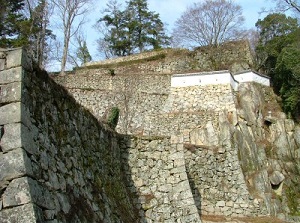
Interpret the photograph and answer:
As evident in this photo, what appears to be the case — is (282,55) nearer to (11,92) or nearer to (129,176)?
(129,176)

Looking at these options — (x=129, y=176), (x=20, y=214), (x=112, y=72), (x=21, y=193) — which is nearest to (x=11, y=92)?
(x=21, y=193)

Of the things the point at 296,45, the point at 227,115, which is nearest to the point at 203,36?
the point at 296,45

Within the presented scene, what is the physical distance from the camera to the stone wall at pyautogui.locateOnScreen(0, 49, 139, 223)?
3635 mm

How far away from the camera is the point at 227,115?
1938cm

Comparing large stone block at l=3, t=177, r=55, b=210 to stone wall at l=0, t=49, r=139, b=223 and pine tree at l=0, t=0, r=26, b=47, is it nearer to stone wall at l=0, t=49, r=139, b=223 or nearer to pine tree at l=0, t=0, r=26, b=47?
stone wall at l=0, t=49, r=139, b=223

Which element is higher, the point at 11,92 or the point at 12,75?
the point at 12,75

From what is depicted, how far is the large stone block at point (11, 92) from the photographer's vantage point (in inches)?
159

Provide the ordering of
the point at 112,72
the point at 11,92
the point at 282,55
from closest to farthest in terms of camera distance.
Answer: the point at 11,92, the point at 282,55, the point at 112,72

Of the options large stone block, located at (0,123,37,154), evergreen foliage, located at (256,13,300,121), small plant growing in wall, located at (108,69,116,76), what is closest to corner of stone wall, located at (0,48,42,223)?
large stone block, located at (0,123,37,154)

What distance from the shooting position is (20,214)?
348cm

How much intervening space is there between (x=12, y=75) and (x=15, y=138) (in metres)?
0.71

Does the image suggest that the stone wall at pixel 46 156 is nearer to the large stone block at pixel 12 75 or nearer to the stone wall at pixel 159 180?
the large stone block at pixel 12 75

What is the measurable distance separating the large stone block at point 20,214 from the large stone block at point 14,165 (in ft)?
0.94

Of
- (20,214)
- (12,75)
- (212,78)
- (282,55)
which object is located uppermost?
(282,55)
